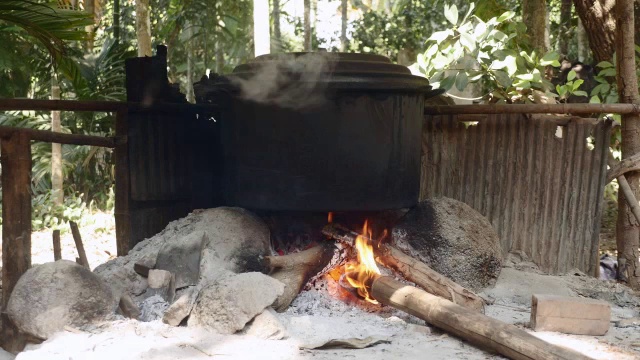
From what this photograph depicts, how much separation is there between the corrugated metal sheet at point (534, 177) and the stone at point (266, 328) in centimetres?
216

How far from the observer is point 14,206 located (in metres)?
3.87

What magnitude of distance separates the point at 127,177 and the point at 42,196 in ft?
16.9

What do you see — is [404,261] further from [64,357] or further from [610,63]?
[610,63]

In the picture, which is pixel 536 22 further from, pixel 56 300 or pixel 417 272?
pixel 56 300

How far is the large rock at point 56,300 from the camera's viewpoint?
3.47m

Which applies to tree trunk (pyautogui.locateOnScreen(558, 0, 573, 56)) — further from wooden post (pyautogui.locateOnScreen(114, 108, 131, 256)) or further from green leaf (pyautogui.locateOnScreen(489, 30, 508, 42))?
wooden post (pyautogui.locateOnScreen(114, 108, 131, 256))

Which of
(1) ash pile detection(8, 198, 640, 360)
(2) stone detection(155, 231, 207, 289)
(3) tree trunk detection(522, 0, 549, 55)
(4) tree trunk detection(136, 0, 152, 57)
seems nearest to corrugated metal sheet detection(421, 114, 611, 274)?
(1) ash pile detection(8, 198, 640, 360)

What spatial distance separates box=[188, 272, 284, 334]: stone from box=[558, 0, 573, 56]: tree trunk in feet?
28.6

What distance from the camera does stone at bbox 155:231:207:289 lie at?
3982 mm

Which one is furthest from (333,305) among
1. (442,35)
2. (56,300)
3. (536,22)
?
(536,22)

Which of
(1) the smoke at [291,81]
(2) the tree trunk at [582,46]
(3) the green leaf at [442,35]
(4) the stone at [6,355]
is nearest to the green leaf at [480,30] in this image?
(3) the green leaf at [442,35]

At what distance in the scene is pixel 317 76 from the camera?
4.04 metres

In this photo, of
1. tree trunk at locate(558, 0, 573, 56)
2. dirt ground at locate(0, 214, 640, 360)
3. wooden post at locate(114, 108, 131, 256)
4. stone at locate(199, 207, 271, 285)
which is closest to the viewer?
dirt ground at locate(0, 214, 640, 360)

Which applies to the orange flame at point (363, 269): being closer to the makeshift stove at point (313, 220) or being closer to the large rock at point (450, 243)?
the makeshift stove at point (313, 220)
